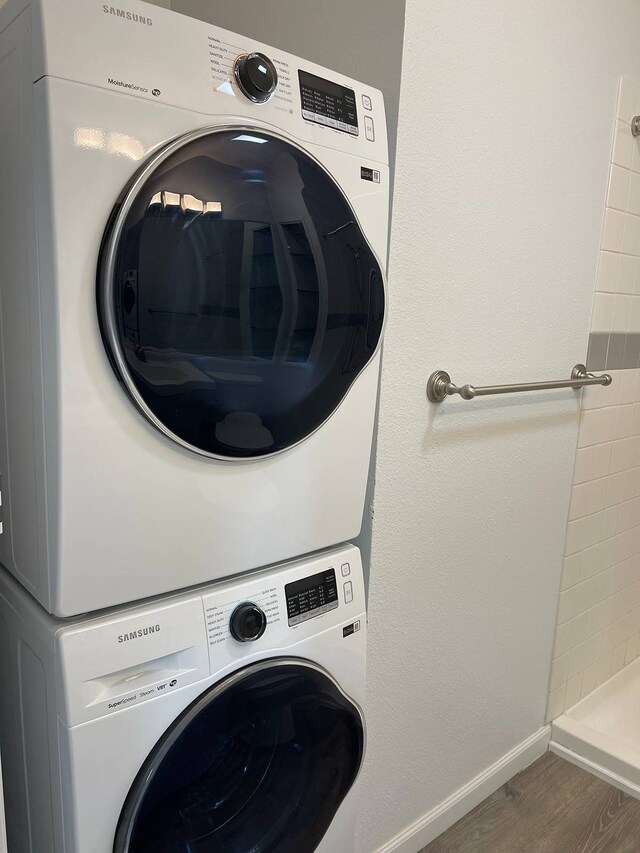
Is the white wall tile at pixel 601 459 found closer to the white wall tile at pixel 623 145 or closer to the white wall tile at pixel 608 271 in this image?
the white wall tile at pixel 608 271

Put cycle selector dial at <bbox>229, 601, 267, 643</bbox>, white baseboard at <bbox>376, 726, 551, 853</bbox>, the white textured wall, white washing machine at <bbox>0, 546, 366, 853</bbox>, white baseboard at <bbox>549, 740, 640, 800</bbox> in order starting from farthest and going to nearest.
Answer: white baseboard at <bbox>549, 740, 640, 800</bbox>
white baseboard at <bbox>376, 726, 551, 853</bbox>
the white textured wall
cycle selector dial at <bbox>229, 601, 267, 643</bbox>
white washing machine at <bbox>0, 546, 366, 853</bbox>

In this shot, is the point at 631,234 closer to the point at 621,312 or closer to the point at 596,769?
the point at 621,312

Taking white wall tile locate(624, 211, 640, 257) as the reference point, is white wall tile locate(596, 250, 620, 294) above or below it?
below

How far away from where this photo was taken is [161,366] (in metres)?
0.86

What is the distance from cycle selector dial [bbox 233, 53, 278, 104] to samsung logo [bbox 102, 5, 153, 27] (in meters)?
0.13

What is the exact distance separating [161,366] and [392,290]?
1.75ft

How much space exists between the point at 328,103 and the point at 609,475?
146 cm

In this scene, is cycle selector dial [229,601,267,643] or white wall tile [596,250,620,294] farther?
white wall tile [596,250,620,294]

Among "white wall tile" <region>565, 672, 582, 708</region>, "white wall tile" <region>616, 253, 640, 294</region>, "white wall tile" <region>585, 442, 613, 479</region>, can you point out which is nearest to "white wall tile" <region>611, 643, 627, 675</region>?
"white wall tile" <region>565, 672, 582, 708</region>

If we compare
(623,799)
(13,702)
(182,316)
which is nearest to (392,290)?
(182,316)

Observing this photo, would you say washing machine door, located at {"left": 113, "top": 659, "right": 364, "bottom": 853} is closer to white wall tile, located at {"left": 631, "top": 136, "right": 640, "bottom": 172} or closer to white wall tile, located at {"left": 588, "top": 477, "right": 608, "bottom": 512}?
white wall tile, located at {"left": 588, "top": 477, "right": 608, "bottom": 512}

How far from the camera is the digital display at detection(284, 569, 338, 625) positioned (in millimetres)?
1110

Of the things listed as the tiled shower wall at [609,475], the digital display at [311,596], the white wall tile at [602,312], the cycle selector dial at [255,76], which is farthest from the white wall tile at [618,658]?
the cycle selector dial at [255,76]

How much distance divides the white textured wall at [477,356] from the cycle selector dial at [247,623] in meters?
0.35
